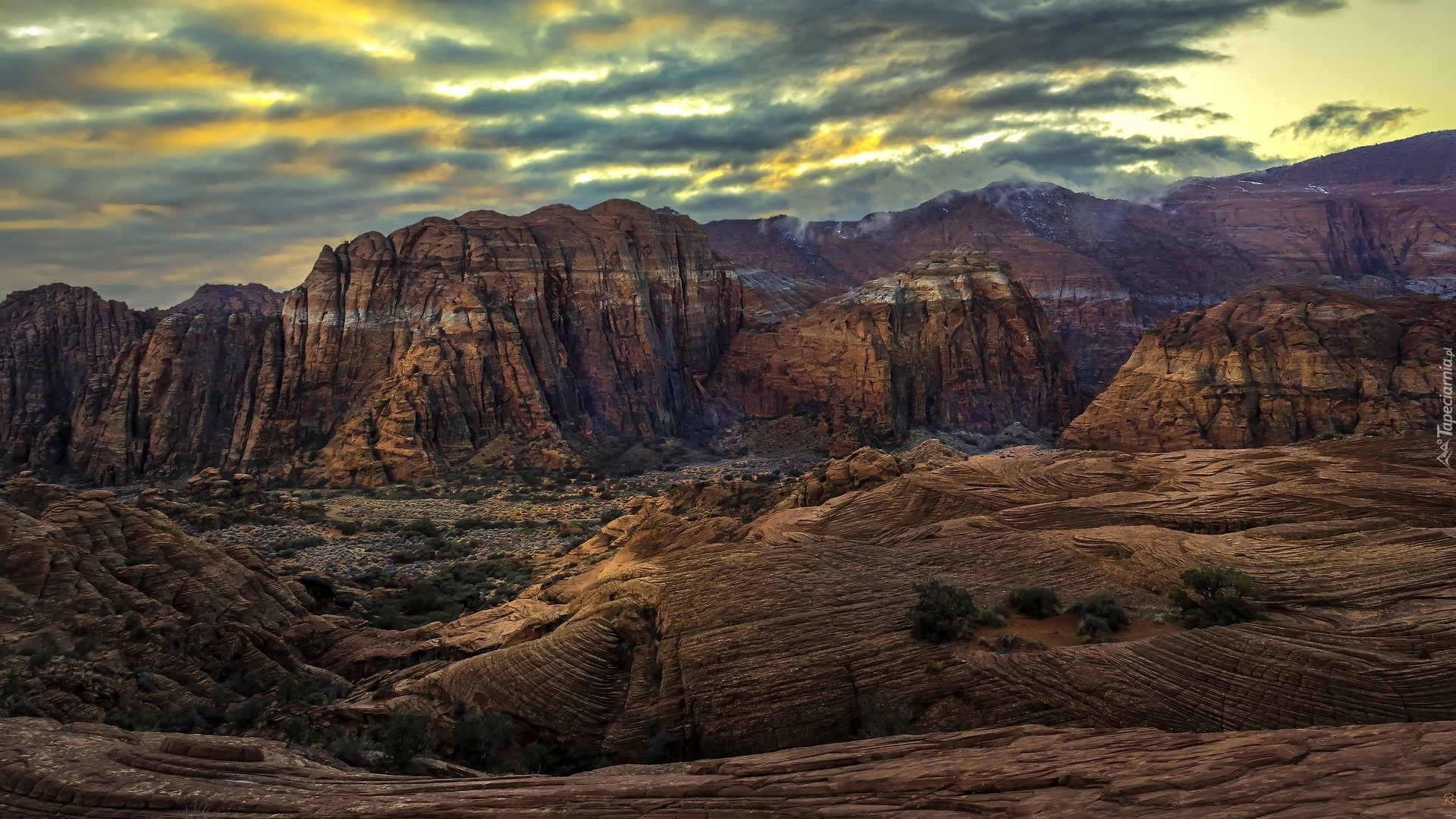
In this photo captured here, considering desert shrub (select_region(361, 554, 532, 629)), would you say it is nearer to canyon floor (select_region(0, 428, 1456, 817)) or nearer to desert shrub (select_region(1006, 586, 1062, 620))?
canyon floor (select_region(0, 428, 1456, 817))

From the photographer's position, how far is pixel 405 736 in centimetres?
1500

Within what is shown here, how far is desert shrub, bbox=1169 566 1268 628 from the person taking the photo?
1449 cm

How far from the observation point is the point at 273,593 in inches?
1054

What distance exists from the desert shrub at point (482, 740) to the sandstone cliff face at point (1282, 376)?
51478 mm

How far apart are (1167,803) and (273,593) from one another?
26.4m

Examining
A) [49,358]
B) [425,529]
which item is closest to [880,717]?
[425,529]

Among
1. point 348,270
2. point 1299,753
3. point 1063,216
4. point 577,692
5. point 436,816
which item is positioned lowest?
point 577,692

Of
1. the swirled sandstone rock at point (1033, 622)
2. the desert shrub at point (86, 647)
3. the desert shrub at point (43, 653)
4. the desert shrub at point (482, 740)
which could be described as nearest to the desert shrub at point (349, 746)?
the desert shrub at point (482, 740)

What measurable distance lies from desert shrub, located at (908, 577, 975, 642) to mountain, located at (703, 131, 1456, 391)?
94513mm

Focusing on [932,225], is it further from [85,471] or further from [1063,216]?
[85,471]

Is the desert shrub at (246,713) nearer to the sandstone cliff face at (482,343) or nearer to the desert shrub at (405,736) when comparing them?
the desert shrub at (405,736)

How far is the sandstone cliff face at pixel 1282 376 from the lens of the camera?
173 ft

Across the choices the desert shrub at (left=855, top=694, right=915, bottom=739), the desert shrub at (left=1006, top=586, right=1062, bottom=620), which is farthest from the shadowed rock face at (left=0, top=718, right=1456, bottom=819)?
the desert shrub at (left=1006, top=586, right=1062, bottom=620)

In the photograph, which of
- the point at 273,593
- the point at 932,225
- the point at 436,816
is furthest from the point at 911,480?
the point at 932,225
